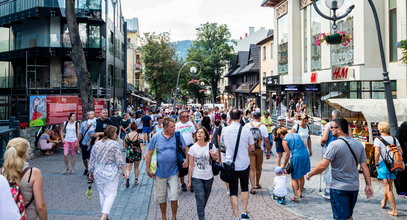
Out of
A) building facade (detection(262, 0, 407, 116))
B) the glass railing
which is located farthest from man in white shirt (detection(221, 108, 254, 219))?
the glass railing

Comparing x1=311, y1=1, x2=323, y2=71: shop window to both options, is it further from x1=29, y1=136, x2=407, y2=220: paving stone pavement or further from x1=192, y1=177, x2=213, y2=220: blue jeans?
x1=192, y1=177, x2=213, y2=220: blue jeans

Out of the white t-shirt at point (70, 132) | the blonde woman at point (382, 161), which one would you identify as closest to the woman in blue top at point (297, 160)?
the blonde woman at point (382, 161)

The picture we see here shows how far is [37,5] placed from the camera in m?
25.8

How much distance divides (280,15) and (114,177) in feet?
96.5

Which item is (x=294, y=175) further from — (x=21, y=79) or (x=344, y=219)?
(x=21, y=79)

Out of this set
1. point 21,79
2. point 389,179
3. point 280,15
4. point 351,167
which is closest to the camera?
point 351,167

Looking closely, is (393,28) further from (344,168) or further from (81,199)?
(81,199)

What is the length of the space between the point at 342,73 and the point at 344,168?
18804 millimetres

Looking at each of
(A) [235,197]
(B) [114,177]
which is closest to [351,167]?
(A) [235,197]

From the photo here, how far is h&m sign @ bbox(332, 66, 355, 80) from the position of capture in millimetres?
21594

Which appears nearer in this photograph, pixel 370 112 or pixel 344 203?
pixel 344 203

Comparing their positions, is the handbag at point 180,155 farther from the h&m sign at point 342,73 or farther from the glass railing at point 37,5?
the glass railing at point 37,5

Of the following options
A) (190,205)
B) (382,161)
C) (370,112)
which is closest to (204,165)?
(190,205)

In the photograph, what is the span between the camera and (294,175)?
7422 mm
